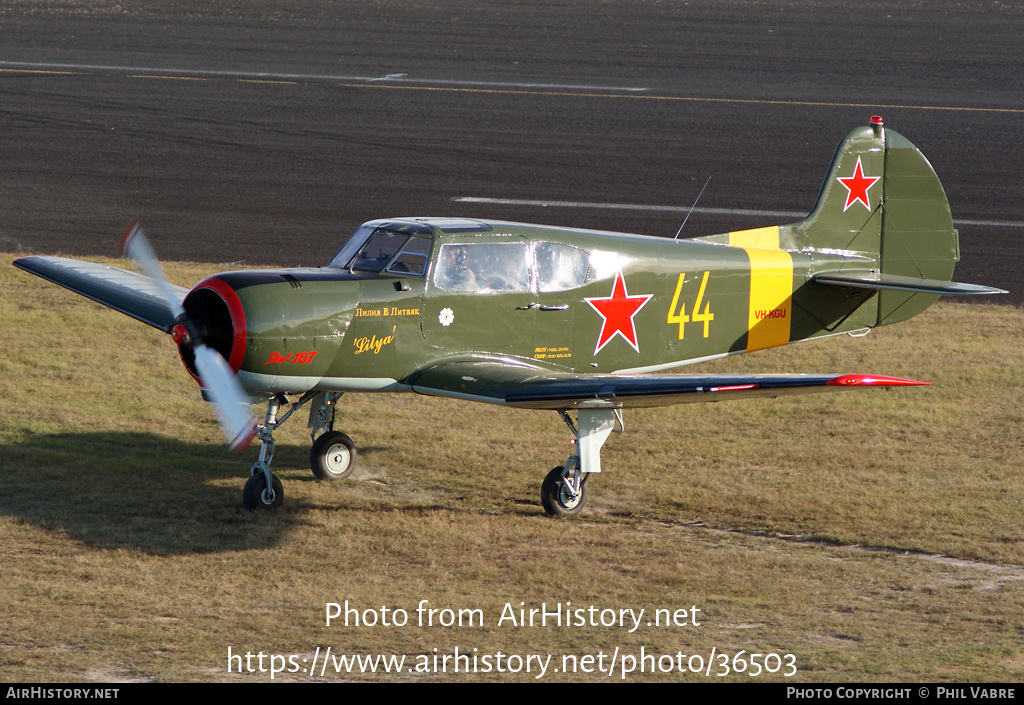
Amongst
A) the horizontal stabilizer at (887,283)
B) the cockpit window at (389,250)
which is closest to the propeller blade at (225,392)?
the cockpit window at (389,250)

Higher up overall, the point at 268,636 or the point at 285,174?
the point at 285,174

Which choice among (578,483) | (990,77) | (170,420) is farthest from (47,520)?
(990,77)

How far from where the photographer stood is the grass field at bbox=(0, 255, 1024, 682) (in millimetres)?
8266

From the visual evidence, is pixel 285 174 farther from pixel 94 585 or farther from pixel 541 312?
pixel 94 585

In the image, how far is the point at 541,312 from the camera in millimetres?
11867

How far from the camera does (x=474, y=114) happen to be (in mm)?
30375

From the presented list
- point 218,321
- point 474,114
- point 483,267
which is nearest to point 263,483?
point 218,321

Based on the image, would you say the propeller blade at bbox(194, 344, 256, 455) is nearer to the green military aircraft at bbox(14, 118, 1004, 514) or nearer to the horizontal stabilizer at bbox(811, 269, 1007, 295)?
the green military aircraft at bbox(14, 118, 1004, 514)

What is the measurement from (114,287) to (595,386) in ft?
20.9

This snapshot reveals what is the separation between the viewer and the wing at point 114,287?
12.5 m

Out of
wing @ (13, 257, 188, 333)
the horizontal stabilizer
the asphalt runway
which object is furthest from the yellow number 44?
the asphalt runway

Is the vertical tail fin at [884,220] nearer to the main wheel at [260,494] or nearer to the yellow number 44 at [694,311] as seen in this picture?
the yellow number 44 at [694,311]

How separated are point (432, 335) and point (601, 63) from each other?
87.4 feet

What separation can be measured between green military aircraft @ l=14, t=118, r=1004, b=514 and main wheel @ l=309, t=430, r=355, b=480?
0.02 metres
